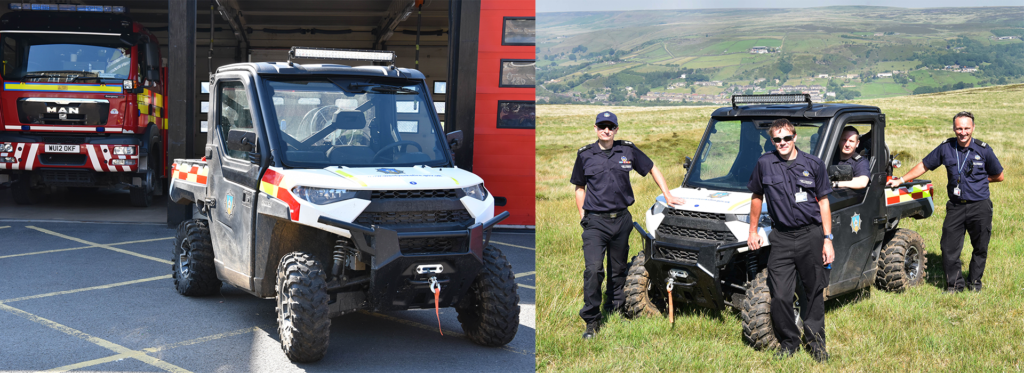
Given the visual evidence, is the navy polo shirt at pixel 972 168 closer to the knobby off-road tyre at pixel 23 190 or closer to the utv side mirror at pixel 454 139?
the utv side mirror at pixel 454 139

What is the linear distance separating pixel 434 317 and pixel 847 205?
3461 millimetres

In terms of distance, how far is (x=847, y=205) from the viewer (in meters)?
6.39

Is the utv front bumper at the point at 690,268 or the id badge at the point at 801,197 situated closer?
the id badge at the point at 801,197

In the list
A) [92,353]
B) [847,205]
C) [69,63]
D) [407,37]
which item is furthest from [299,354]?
[407,37]

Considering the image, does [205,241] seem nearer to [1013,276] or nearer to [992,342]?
[992,342]

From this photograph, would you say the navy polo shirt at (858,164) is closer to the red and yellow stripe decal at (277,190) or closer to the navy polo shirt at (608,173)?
the navy polo shirt at (608,173)

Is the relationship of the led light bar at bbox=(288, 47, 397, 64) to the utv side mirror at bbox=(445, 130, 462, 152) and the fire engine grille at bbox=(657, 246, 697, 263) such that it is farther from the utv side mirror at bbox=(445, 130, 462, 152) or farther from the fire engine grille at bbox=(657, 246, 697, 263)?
the fire engine grille at bbox=(657, 246, 697, 263)

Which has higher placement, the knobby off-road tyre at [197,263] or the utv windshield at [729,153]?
the utv windshield at [729,153]

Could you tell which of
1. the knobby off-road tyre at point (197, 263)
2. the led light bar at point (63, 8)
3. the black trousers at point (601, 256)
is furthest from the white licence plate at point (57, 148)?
the black trousers at point (601, 256)

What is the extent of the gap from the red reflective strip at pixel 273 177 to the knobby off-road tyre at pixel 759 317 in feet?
10.8

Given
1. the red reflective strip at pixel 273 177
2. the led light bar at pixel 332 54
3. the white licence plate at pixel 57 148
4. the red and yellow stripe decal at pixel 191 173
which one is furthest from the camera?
the white licence plate at pixel 57 148

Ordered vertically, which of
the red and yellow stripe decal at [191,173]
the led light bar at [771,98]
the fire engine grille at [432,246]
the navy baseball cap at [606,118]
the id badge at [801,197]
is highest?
the led light bar at [771,98]

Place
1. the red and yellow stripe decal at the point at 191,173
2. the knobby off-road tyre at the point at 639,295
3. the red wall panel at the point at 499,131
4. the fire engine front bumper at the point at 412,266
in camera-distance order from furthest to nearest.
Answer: the red wall panel at the point at 499,131 → the red and yellow stripe decal at the point at 191,173 → the knobby off-road tyre at the point at 639,295 → the fire engine front bumper at the point at 412,266

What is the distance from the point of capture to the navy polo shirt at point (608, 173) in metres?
6.10
